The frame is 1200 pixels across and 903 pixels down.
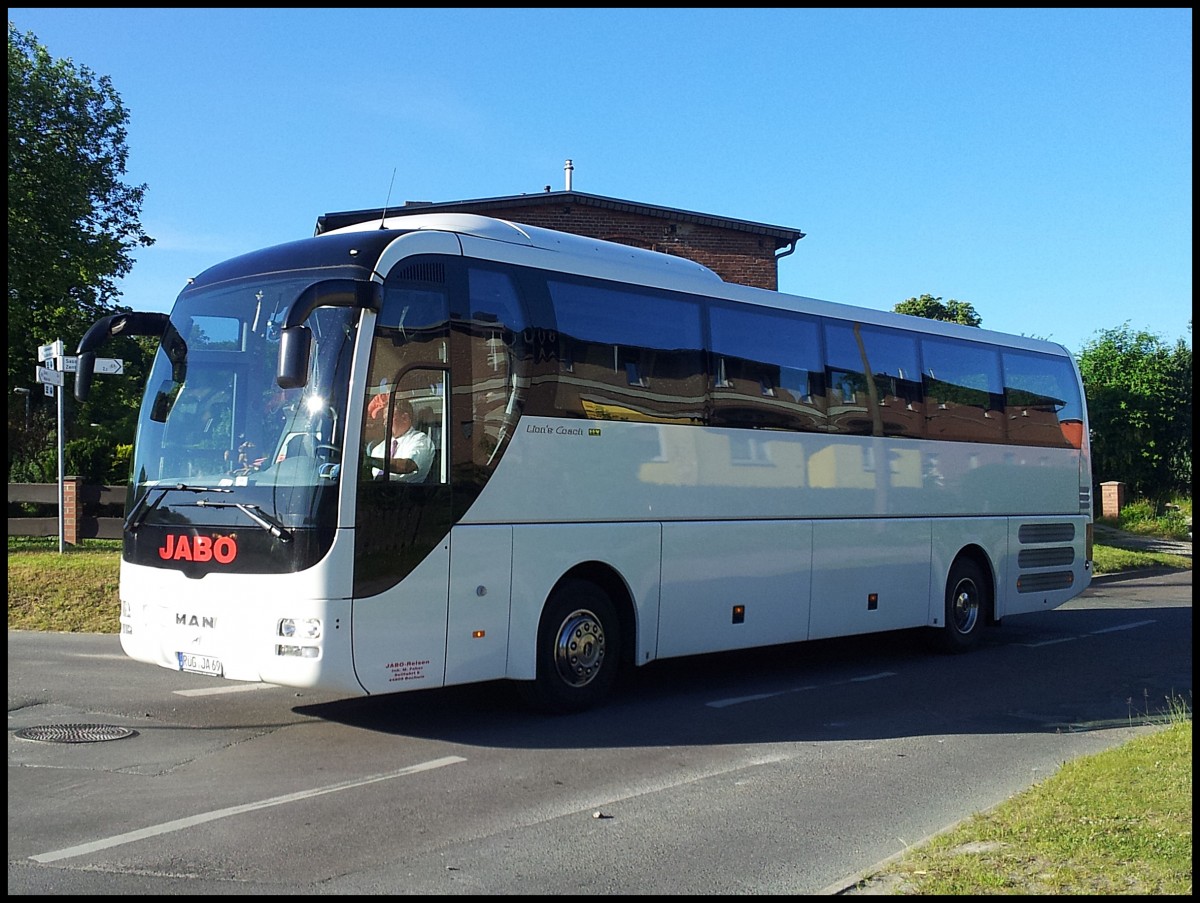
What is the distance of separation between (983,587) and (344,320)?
9032mm

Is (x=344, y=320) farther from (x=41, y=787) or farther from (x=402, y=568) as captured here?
(x=41, y=787)

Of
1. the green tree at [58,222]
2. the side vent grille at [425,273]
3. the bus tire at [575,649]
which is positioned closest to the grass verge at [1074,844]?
the bus tire at [575,649]

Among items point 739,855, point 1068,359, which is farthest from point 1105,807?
point 1068,359

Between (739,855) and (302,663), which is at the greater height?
(302,663)

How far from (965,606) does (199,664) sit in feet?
29.4

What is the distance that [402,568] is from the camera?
8.03 meters

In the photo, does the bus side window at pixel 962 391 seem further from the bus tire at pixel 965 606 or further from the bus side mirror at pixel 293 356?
the bus side mirror at pixel 293 356

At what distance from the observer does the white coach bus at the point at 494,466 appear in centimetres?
783

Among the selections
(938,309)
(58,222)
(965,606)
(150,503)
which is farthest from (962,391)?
(938,309)

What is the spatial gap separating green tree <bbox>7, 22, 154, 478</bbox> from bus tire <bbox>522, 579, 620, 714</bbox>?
23794 millimetres

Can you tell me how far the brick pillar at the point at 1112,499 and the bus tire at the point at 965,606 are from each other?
77.9ft

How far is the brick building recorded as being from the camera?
2712 cm

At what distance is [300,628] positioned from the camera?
7660mm

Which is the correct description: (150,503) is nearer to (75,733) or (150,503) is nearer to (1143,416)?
(75,733)
